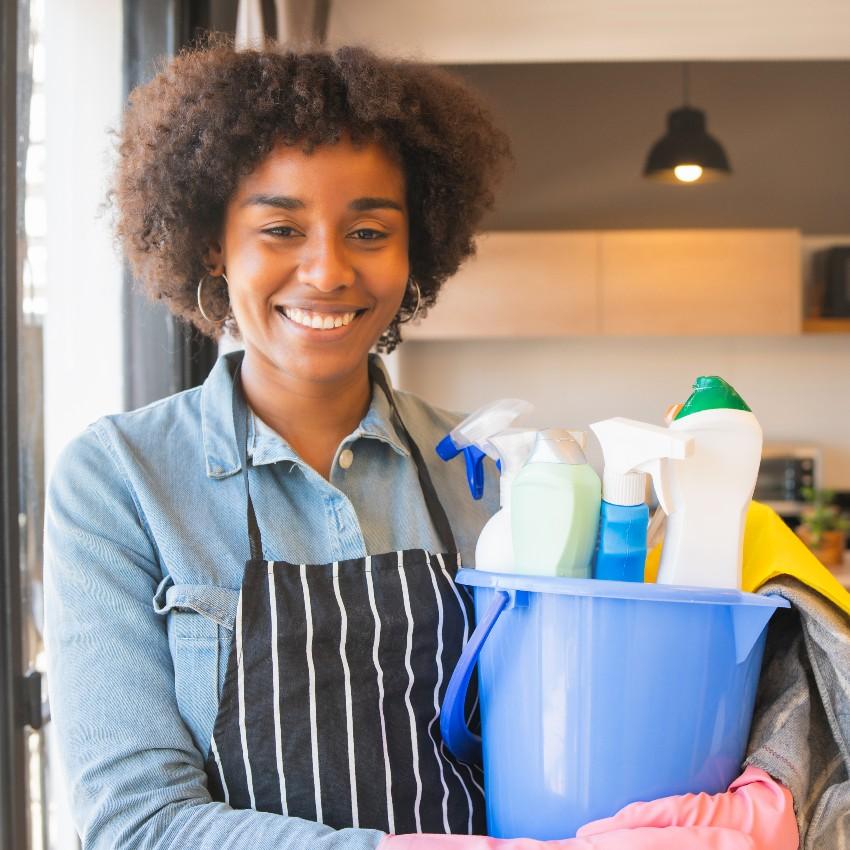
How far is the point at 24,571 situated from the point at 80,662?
27.1 inches

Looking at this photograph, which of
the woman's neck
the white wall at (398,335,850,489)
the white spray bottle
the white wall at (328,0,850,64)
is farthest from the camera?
the white wall at (398,335,850,489)

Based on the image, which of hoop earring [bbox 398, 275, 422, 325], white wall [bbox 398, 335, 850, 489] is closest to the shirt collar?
hoop earring [bbox 398, 275, 422, 325]

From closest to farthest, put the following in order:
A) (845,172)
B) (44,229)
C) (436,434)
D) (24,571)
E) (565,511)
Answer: (565,511)
(436,434)
(24,571)
(44,229)
(845,172)

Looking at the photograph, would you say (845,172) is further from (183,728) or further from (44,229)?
(183,728)

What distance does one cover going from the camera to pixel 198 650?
100cm

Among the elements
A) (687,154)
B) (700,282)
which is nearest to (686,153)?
(687,154)

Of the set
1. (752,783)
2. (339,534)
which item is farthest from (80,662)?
(752,783)

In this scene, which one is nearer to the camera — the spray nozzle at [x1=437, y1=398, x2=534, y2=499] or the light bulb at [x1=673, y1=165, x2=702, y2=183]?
the spray nozzle at [x1=437, y1=398, x2=534, y2=499]

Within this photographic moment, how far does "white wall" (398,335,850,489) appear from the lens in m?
4.53

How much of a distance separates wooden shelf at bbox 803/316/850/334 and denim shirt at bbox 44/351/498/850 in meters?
3.40

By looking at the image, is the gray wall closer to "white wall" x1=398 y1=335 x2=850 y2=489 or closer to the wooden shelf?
the wooden shelf

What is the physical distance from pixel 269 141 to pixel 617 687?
2.24 feet

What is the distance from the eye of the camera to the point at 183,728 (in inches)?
38.0

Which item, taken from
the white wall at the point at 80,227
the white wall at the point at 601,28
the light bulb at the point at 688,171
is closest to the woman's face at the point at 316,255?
the white wall at the point at 80,227
